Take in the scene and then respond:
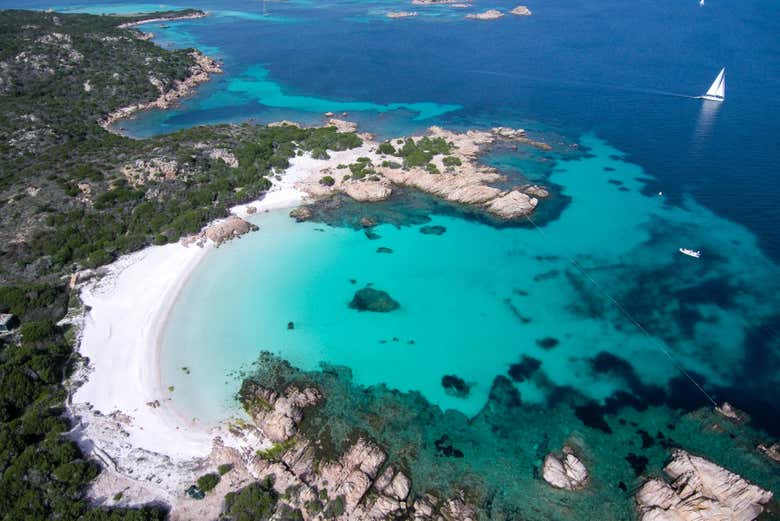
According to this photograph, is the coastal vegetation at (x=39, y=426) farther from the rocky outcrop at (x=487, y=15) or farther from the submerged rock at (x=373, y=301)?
the rocky outcrop at (x=487, y=15)

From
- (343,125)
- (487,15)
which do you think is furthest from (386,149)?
(487,15)

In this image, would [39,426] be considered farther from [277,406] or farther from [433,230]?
[433,230]

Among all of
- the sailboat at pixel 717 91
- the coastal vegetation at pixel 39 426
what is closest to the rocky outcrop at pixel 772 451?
the coastal vegetation at pixel 39 426

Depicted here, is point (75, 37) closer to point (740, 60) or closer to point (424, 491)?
point (424, 491)

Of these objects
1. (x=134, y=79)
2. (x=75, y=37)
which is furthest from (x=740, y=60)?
(x=75, y=37)

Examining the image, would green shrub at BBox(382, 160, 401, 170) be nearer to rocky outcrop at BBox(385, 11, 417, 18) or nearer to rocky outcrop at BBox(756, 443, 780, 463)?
rocky outcrop at BBox(756, 443, 780, 463)

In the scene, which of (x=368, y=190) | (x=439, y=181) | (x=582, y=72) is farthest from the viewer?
(x=582, y=72)

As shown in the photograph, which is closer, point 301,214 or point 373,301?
point 373,301
